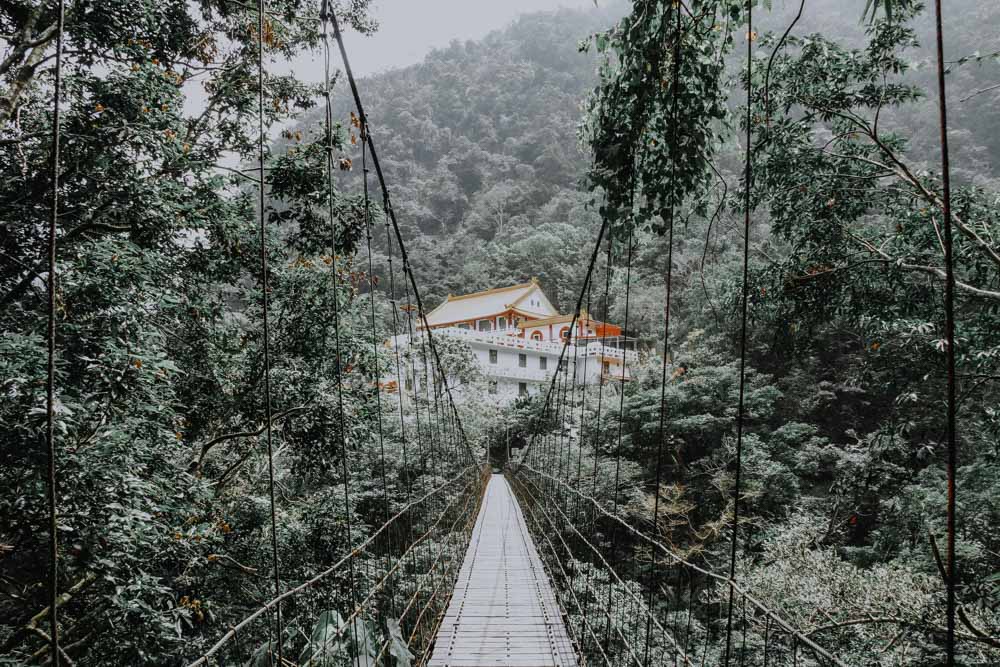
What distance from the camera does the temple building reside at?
553 inches

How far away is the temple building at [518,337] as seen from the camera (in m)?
14.1

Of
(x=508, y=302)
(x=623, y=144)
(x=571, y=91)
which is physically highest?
(x=571, y=91)

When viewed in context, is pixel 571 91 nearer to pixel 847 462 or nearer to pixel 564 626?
pixel 847 462

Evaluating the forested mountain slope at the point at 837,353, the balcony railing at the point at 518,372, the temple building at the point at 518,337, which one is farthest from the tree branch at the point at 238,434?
the balcony railing at the point at 518,372

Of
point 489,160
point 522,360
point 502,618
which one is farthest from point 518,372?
point 489,160

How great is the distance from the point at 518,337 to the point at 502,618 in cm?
1317

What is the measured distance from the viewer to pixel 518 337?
15.8 meters

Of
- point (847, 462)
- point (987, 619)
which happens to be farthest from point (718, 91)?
point (847, 462)

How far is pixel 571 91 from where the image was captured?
95.9 ft

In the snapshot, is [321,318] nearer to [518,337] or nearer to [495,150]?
[518,337]

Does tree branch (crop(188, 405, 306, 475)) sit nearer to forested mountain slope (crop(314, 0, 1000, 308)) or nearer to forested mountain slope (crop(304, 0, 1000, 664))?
forested mountain slope (crop(304, 0, 1000, 664))

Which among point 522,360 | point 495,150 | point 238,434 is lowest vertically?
point 238,434

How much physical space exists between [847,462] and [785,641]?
7.13ft

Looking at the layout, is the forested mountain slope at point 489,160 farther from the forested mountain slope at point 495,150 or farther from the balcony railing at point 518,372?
the balcony railing at point 518,372
